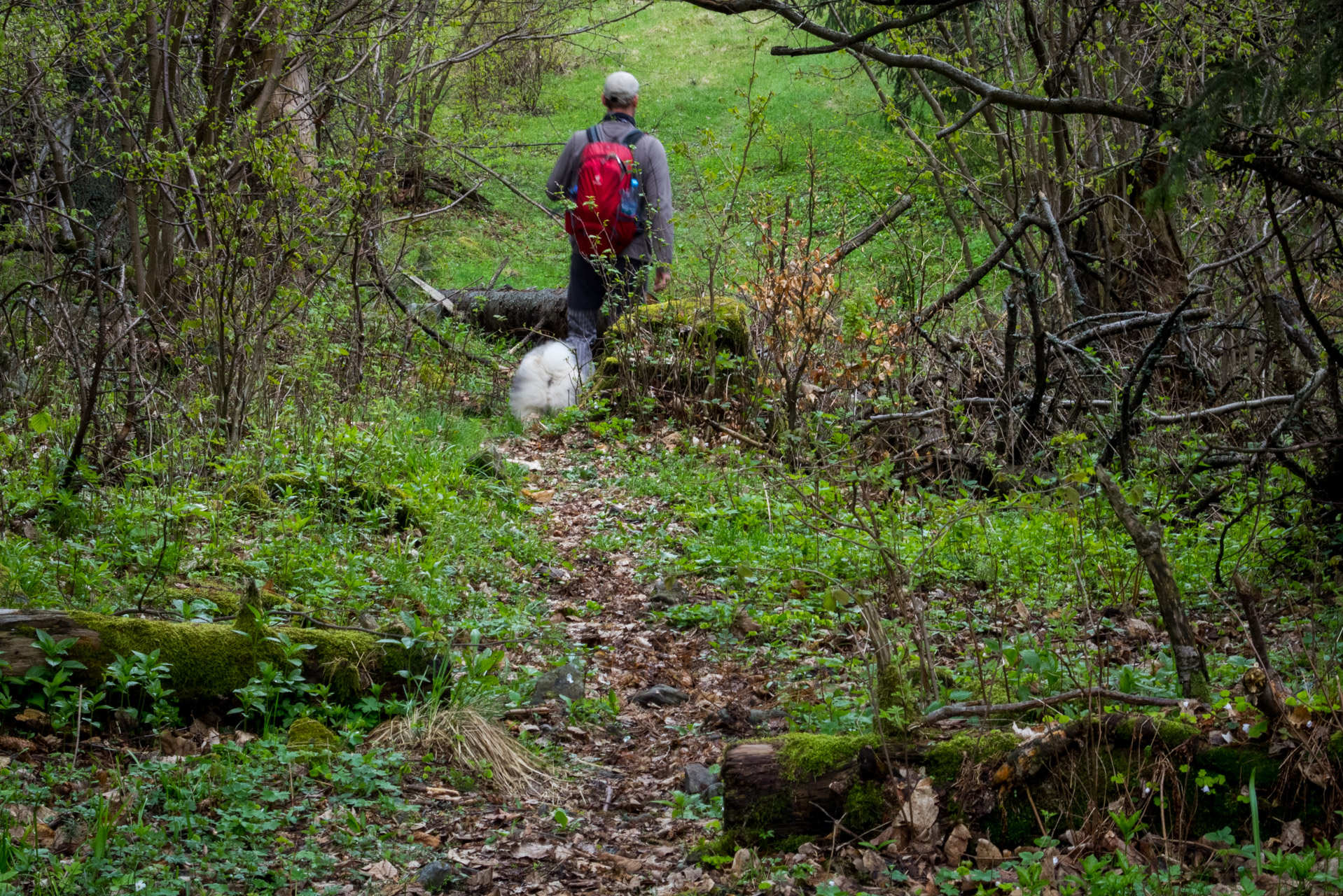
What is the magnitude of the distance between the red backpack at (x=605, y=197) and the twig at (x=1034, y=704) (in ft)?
21.1

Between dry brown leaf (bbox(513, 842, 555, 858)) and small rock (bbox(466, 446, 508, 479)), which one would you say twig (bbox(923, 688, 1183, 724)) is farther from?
small rock (bbox(466, 446, 508, 479))

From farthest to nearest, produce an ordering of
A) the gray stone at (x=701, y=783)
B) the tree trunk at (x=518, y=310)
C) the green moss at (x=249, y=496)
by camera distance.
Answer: the tree trunk at (x=518, y=310) < the green moss at (x=249, y=496) < the gray stone at (x=701, y=783)

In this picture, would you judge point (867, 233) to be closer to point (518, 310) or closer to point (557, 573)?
point (518, 310)

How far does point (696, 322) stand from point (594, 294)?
4.83 feet

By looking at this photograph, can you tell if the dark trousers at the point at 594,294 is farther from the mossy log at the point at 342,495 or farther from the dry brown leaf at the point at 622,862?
the dry brown leaf at the point at 622,862

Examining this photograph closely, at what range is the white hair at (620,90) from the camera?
9.19 meters

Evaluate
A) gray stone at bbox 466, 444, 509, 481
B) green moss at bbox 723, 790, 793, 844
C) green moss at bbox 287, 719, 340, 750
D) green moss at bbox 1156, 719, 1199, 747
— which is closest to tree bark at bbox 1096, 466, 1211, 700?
green moss at bbox 1156, 719, 1199, 747

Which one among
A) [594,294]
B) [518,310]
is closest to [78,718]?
[594,294]

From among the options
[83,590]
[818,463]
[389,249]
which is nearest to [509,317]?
[389,249]

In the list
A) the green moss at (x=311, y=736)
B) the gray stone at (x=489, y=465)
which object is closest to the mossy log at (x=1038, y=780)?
the green moss at (x=311, y=736)

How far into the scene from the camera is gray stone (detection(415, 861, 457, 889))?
3168mm

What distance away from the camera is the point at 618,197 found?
29.8ft

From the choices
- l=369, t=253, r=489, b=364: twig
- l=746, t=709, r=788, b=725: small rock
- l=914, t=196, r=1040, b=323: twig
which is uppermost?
l=369, t=253, r=489, b=364: twig

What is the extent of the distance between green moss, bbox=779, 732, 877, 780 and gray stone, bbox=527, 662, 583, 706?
4.82 ft
